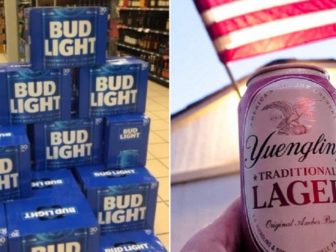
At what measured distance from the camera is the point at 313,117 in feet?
2.81

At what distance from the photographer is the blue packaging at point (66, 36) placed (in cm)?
236

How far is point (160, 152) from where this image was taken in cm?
409

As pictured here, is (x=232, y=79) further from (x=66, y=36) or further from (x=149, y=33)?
(x=149, y=33)

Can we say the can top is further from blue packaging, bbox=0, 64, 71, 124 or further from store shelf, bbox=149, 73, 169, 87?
store shelf, bbox=149, 73, 169, 87

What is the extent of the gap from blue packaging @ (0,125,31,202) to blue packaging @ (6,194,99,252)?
0.09 meters

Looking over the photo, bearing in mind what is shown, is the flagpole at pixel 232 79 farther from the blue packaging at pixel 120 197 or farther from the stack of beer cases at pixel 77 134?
the blue packaging at pixel 120 197

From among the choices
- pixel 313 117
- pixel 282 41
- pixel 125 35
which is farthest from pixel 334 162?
pixel 125 35

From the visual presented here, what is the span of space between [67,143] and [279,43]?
5.85 ft

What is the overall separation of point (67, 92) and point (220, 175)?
5.18 ft

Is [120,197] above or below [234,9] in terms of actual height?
below

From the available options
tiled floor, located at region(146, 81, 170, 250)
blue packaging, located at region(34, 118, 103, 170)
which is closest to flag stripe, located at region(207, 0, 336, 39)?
blue packaging, located at region(34, 118, 103, 170)

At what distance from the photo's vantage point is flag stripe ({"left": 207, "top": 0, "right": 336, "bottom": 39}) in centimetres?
95

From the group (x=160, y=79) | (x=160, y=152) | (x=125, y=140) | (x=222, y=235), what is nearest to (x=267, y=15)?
(x=222, y=235)

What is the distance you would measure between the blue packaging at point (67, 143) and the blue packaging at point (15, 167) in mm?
201
